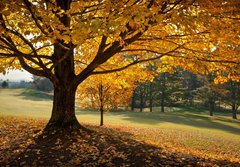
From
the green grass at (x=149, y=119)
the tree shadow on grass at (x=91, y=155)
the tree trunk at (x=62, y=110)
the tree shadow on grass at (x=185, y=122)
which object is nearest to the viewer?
the tree shadow on grass at (x=91, y=155)

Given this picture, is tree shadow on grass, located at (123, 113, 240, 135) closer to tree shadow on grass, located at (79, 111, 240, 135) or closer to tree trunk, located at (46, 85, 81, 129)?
tree shadow on grass, located at (79, 111, 240, 135)

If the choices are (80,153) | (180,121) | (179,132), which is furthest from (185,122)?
(80,153)

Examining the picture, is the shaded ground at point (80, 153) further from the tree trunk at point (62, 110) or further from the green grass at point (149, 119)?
the green grass at point (149, 119)

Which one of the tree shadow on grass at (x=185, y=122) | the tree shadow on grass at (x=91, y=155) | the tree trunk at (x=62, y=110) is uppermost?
the tree trunk at (x=62, y=110)

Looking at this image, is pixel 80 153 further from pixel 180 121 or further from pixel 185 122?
pixel 180 121

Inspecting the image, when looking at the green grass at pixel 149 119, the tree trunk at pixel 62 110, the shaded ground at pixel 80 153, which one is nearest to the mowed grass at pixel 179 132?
A: the green grass at pixel 149 119

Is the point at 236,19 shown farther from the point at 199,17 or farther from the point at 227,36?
the point at 199,17

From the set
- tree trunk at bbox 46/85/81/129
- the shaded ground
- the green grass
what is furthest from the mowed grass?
tree trunk at bbox 46/85/81/129

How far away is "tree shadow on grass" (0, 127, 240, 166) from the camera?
743 cm

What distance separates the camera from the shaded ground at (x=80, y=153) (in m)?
7.46

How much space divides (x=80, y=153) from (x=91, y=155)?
1.27 feet

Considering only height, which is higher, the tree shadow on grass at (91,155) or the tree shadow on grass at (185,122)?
the tree shadow on grass at (91,155)

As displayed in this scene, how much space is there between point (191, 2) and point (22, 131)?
839 cm

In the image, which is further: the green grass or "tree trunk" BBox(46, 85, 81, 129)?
the green grass
